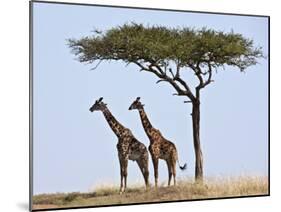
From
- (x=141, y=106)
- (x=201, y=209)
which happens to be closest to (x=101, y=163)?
(x=141, y=106)

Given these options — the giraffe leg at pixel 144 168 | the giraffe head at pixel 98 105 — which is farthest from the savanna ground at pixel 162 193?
the giraffe head at pixel 98 105

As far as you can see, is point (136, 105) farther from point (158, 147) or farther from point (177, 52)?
point (177, 52)

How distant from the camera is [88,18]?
11.9ft

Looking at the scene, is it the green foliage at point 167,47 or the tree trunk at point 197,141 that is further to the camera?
the tree trunk at point 197,141

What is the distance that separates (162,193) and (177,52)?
0.84m

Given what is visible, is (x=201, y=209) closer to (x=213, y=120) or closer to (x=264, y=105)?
(x=213, y=120)

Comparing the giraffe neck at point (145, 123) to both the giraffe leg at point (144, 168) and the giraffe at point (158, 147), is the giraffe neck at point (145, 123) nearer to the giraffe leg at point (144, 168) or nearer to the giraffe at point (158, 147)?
the giraffe at point (158, 147)

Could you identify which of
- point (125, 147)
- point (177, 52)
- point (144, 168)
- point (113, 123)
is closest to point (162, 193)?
point (144, 168)

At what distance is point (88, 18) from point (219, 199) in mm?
1358

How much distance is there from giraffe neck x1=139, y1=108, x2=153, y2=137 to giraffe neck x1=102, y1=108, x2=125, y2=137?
14 cm

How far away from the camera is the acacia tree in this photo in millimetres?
3658

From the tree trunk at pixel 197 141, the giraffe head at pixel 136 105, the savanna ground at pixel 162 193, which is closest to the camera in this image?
the savanna ground at pixel 162 193

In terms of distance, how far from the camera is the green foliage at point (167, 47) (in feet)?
12.0

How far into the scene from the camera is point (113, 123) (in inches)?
144
